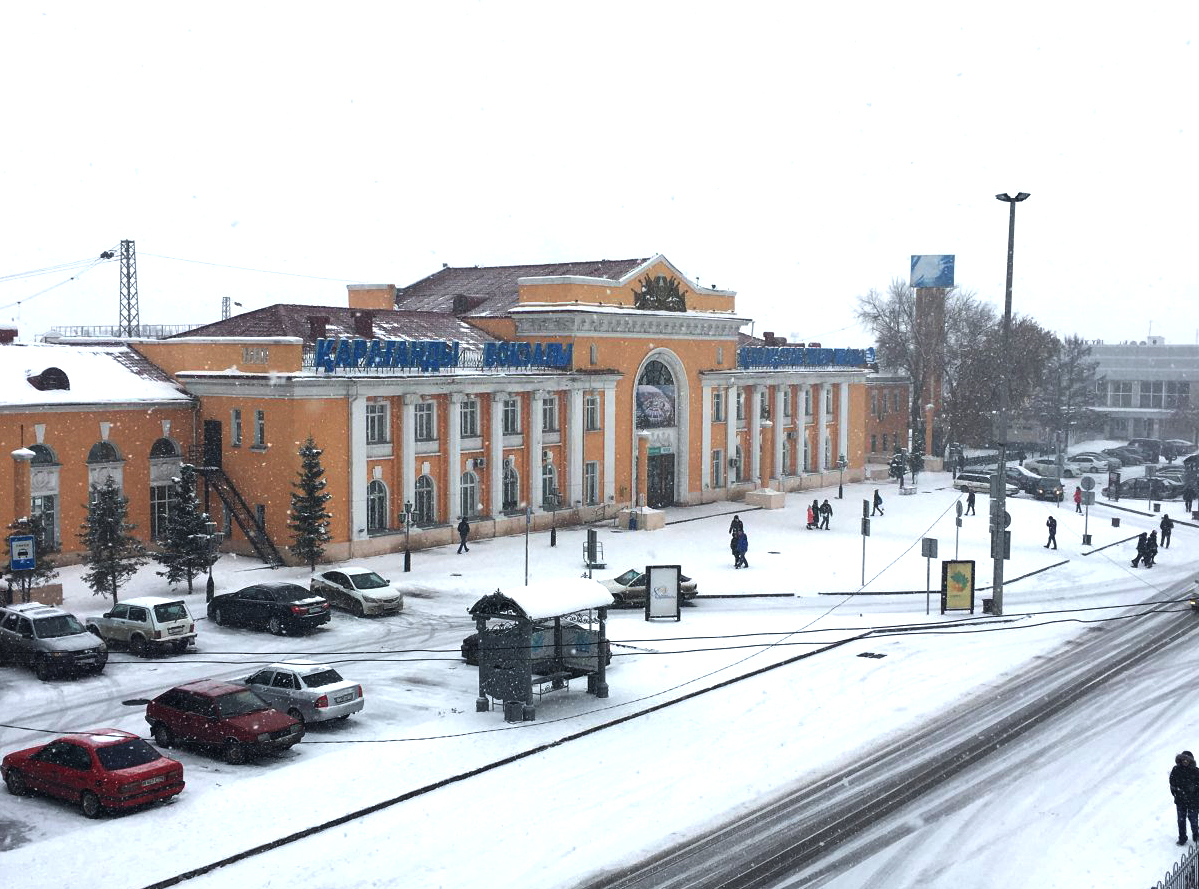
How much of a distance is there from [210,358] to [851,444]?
4508 cm

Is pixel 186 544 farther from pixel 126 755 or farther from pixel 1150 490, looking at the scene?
pixel 1150 490

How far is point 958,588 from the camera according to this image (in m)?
36.9

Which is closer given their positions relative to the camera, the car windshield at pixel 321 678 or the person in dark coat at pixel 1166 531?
the car windshield at pixel 321 678

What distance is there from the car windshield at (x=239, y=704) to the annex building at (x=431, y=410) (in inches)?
814

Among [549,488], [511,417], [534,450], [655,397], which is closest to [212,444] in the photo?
[511,417]

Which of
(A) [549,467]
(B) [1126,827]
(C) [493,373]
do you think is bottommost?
(B) [1126,827]

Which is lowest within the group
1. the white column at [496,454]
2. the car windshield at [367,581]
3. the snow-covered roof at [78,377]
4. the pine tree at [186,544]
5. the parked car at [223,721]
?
the parked car at [223,721]

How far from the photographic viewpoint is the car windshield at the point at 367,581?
1436 inches

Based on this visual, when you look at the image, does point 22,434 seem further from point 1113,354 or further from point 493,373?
point 1113,354

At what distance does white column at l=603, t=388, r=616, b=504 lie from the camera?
58.7m

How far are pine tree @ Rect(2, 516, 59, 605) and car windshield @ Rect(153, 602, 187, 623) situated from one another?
4900mm

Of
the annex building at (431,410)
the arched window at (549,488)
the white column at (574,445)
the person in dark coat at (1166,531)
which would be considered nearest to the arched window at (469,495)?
the annex building at (431,410)

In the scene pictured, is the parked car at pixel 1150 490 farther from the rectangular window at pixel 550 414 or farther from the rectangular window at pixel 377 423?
the rectangular window at pixel 377 423

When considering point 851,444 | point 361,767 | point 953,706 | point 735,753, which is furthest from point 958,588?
point 851,444
